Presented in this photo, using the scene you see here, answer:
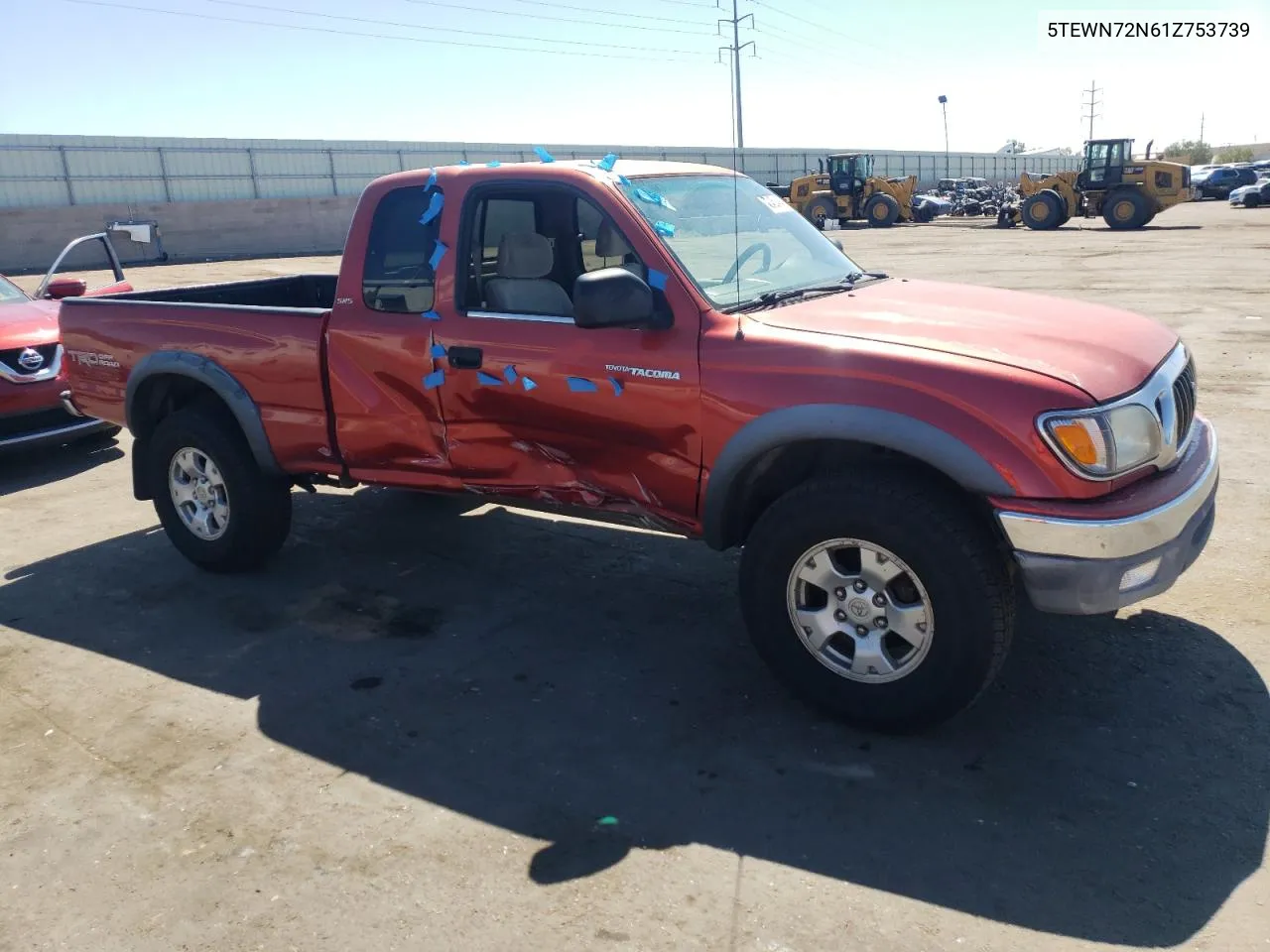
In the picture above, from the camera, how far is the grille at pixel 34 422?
25.3 feet

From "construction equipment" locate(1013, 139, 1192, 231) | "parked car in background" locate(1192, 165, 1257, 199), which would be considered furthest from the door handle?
"parked car in background" locate(1192, 165, 1257, 199)

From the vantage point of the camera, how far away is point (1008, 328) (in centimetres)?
378

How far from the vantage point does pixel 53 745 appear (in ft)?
12.9

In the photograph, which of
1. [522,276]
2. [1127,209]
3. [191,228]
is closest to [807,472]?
[522,276]

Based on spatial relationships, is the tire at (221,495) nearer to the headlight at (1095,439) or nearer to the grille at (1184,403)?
the headlight at (1095,439)

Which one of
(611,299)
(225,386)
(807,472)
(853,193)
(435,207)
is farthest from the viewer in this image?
(853,193)

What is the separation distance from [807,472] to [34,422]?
21.3ft

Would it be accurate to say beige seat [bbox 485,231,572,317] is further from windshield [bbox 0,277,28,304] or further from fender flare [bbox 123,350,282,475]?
windshield [bbox 0,277,28,304]

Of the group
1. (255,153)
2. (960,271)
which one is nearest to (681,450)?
(960,271)

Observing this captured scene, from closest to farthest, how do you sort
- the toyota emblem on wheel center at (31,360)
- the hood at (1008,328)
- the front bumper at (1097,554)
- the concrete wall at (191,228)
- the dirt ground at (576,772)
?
the dirt ground at (576,772) < the front bumper at (1097,554) < the hood at (1008,328) < the toyota emblem on wheel center at (31,360) < the concrete wall at (191,228)

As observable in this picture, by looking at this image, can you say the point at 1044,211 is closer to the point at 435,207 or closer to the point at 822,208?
the point at 822,208

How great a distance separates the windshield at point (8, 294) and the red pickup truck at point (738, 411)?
427 centimetres

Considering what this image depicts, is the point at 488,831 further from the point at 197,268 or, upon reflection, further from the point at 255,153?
the point at 255,153

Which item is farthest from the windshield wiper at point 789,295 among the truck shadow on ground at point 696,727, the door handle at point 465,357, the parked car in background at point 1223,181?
the parked car in background at point 1223,181
